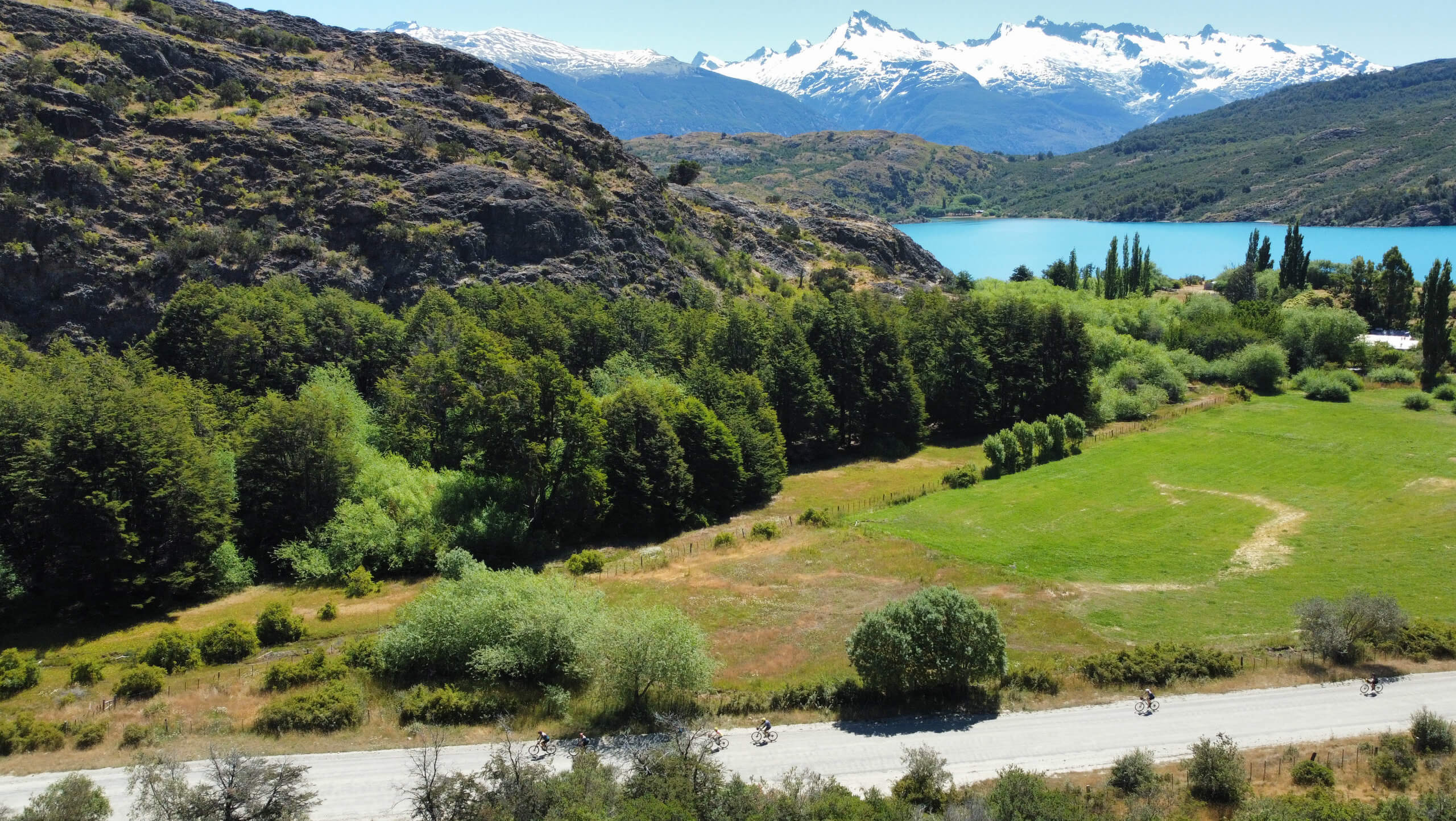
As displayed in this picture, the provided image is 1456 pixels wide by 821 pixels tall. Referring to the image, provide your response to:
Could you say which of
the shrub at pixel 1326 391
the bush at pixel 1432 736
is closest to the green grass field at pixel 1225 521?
the shrub at pixel 1326 391

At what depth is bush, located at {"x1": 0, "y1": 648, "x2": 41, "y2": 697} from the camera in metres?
32.3

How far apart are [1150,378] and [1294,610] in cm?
5248

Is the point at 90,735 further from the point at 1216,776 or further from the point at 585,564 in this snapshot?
the point at 1216,776

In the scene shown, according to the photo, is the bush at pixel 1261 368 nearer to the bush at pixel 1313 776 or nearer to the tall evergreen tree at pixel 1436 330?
the tall evergreen tree at pixel 1436 330

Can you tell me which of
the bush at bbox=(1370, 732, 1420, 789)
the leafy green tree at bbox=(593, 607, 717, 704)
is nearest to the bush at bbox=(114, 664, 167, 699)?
the leafy green tree at bbox=(593, 607, 717, 704)

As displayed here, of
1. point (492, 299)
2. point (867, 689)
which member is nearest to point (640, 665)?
point (867, 689)

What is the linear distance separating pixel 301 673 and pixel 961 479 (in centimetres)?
4477

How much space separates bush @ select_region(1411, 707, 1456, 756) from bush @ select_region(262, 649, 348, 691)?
3876 centimetres

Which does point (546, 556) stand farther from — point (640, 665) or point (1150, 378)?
point (1150, 378)

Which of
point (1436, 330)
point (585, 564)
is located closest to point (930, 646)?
point (585, 564)

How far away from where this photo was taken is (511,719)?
2992 cm

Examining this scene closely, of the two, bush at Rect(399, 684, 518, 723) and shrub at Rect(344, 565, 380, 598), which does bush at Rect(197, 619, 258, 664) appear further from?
bush at Rect(399, 684, 518, 723)

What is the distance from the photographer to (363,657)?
33781mm

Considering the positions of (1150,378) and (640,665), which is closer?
(640,665)
